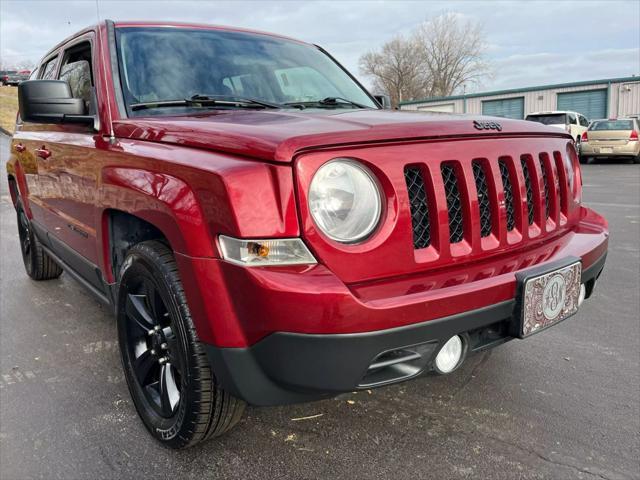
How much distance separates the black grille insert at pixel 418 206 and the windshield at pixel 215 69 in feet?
3.72

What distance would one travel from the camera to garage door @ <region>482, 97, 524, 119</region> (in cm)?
3213

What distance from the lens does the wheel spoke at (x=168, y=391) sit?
2.15 metres

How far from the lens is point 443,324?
5.65 feet

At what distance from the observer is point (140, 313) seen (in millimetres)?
2203

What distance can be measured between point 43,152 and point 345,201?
2465mm

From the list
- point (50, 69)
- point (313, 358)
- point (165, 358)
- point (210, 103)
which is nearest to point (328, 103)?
point (210, 103)

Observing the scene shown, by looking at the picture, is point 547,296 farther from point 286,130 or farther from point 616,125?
point 616,125

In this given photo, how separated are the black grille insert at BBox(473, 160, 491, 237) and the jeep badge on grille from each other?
5.9 inches

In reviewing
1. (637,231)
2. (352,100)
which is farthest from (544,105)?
(352,100)

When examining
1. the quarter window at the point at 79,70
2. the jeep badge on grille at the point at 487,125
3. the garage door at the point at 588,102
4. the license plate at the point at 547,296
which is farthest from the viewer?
the garage door at the point at 588,102

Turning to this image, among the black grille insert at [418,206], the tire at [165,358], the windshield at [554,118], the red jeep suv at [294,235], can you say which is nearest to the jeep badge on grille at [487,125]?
the red jeep suv at [294,235]

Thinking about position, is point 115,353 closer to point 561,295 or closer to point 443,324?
point 443,324

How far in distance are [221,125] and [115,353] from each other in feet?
5.93

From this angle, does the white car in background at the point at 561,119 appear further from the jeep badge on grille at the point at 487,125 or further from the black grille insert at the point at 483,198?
the black grille insert at the point at 483,198
